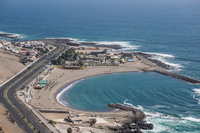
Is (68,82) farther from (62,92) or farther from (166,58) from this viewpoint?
(166,58)

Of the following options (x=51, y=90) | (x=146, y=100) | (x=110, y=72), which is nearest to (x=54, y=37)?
(x=110, y=72)

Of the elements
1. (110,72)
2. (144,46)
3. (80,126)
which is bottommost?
(80,126)

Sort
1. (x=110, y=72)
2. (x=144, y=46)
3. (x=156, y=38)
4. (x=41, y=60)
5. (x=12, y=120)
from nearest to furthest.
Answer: (x=12, y=120) < (x=110, y=72) < (x=41, y=60) < (x=144, y=46) < (x=156, y=38)

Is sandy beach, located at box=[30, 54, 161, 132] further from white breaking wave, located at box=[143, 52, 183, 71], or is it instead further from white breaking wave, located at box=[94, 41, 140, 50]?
white breaking wave, located at box=[94, 41, 140, 50]

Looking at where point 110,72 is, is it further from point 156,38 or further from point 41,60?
point 156,38

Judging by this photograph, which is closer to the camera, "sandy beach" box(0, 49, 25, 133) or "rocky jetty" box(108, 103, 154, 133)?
"rocky jetty" box(108, 103, 154, 133)

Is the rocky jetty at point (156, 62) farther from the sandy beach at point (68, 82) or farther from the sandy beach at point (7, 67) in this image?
the sandy beach at point (7, 67)

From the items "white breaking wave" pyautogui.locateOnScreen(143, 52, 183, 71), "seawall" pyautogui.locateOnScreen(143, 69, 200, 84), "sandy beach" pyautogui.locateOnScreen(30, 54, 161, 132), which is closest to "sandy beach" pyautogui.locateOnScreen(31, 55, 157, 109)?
"sandy beach" pyautogui.locateOnScreen(30, 54, 161, 132)

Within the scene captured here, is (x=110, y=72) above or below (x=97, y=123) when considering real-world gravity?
above
